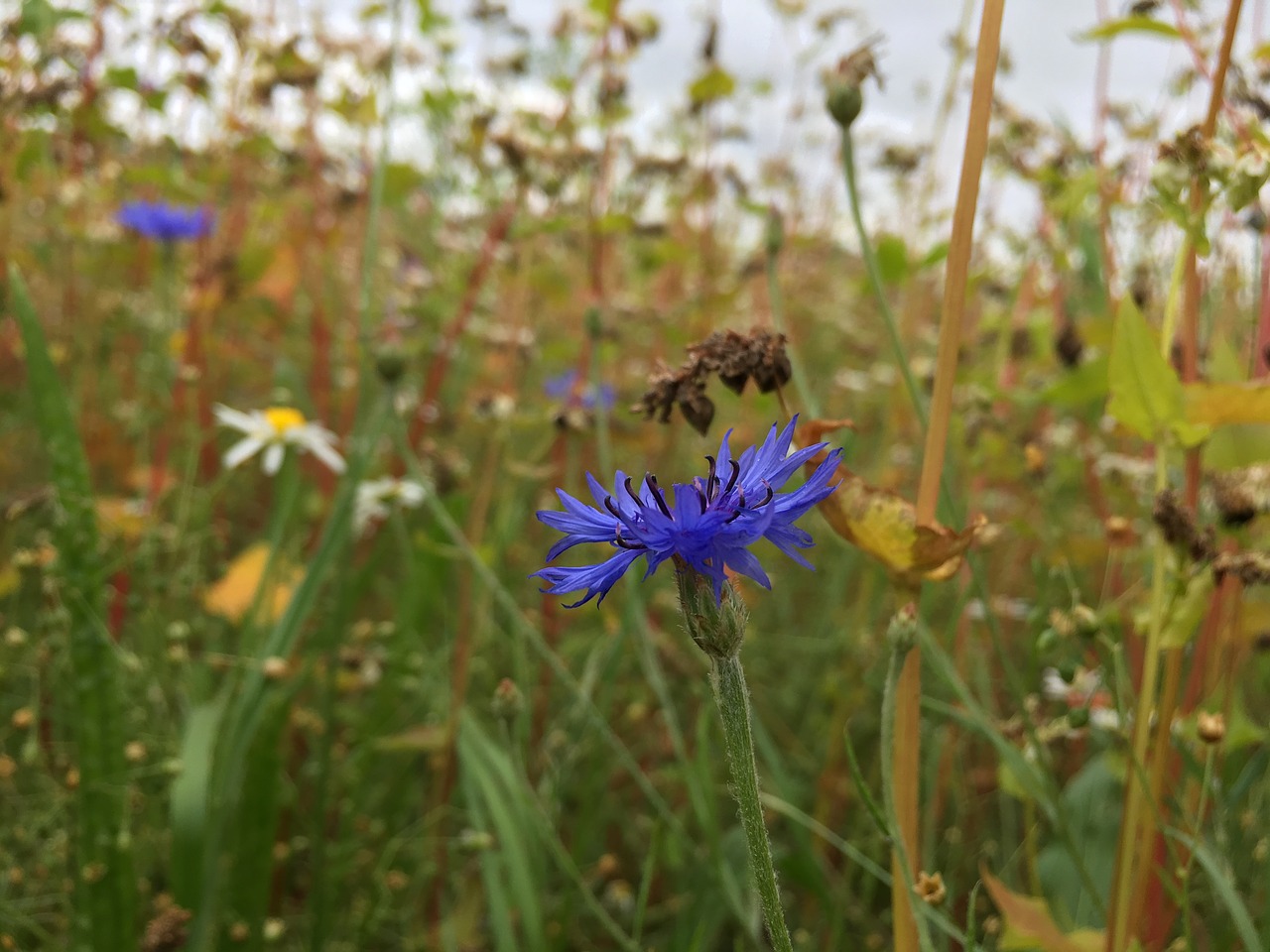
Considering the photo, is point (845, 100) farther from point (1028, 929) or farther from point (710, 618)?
point (1028, 929)

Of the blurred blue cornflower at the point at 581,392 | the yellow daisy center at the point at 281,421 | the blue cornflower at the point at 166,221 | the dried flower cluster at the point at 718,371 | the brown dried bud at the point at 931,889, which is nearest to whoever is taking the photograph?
the brown dried bud at the point at 931,889

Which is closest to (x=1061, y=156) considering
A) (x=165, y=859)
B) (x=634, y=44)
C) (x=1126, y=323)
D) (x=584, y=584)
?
(x=634, y=44)

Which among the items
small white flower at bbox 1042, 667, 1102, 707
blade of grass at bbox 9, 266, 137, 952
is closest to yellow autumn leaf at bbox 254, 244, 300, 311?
blade of grass at bbox 9, 266, 137, 952

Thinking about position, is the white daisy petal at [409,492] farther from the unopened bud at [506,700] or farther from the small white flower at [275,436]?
the unopened bud at [506,700]

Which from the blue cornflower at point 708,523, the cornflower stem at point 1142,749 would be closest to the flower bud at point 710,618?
the blue cornflower at point 708,523

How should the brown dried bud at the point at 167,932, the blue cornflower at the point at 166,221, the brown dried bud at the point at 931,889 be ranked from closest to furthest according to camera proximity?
the brown dried bud at the point at 931,889
the brown dried bud at the point at 167,932
the blue cornflower at the point at 166,221

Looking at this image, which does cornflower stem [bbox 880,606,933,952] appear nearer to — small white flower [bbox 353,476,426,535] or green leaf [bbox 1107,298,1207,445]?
green leaf [bbox 1107,298,1207,445]

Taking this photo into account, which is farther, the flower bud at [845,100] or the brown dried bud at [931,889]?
the flower bud at [845,100]
